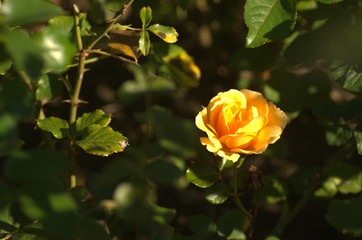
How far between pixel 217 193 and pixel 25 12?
628mm

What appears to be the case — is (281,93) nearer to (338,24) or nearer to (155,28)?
(338,24)

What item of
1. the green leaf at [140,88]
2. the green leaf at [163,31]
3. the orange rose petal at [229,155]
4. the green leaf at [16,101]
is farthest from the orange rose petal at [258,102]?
the green leaf at [16,101]

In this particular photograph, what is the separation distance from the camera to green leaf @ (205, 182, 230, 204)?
1308mm

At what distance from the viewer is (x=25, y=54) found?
31.4 inches

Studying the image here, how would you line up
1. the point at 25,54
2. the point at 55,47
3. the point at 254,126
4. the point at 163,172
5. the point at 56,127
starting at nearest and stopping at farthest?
the point at 25,54, the point at 163,172, the point at 55,47, the point at 254,126, the point at 56,127

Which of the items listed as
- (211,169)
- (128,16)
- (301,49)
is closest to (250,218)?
(211,169)

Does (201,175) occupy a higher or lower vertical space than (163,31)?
lower

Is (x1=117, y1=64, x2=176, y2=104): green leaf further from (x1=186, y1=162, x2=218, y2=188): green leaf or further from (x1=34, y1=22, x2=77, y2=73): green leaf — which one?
(x1=186, y1=162, x2=218, y2=188): green leaf

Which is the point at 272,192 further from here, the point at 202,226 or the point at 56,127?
the point at 56,127

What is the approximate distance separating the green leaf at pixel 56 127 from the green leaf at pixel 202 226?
0.34 metres

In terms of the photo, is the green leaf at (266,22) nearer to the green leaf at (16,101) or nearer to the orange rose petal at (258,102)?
the orange rose petal at (258,102)

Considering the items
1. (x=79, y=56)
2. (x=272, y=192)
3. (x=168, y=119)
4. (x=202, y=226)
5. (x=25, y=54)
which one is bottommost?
(x=272, y=192)

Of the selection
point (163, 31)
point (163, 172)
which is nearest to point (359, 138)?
point (163, 31)

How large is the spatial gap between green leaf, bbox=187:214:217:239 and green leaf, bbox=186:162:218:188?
0.11 meters
